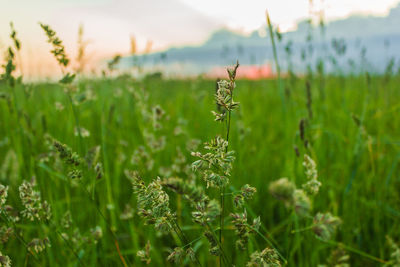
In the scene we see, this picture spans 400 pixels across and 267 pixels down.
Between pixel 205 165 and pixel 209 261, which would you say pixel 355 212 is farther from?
pixel 205 165

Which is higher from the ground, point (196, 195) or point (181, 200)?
point (196, 195)

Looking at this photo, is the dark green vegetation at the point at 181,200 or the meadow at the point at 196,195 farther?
the dark green vegetation at the point at 181,200

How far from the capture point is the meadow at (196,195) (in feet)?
2.76

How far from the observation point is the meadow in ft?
2.76

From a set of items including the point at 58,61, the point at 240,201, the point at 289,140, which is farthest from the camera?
the point at 289,140

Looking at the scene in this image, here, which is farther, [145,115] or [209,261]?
[145,115]

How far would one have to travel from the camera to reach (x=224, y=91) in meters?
0.76

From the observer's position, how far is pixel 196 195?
0.71 m

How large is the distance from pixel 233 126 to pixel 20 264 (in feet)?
5.76

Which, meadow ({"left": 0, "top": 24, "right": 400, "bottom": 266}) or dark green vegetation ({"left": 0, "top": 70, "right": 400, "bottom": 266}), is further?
dark green vegetation ({"left": 0, "top": 70, "right": 400, "bottom": 266})

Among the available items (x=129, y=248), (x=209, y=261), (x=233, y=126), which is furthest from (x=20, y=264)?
(x=233, y=126)

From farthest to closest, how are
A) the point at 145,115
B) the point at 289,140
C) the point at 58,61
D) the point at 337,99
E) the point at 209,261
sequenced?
the point at 337,99 < the point at 289,140 < the point at 145,115 < the point at 209,261 < the point at 58,61

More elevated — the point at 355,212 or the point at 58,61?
the point at 58,61

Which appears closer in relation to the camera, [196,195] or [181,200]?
[196,195]
